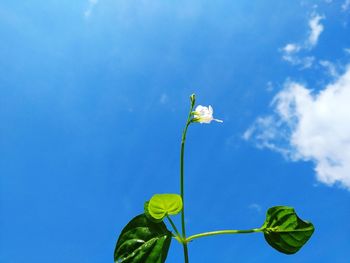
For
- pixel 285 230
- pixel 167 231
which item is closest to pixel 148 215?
pixel 167 231

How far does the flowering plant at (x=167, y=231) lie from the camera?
1.37 m

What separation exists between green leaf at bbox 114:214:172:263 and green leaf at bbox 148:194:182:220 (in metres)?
0.04

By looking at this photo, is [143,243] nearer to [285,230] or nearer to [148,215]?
[148,215]

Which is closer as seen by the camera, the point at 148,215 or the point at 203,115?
the point at 148,215

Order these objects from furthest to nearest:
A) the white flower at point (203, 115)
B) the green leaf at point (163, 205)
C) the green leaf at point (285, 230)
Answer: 1. the white flower at point (203, 115)
2. the green leaf at point (285, 230)
3. the green leaf at point (163, 205)

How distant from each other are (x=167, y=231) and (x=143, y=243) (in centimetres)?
9

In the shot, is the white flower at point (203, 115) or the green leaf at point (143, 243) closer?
the green leaf at point (143, 243)

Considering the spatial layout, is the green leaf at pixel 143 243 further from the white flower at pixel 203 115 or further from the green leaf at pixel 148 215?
the white flower at pixel 203 115

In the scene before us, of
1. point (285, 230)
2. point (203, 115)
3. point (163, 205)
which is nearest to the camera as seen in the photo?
point (163, 205)

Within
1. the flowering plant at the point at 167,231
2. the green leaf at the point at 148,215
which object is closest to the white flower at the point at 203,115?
the flowering plant at the point at 167,231

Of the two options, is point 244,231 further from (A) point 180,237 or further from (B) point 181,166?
(B) point 181,166

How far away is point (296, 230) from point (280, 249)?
0.31 ft

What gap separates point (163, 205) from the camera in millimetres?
1394

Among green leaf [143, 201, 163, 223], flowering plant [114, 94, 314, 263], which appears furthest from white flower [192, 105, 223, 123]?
green leaf [143, 201, 163, 223]
